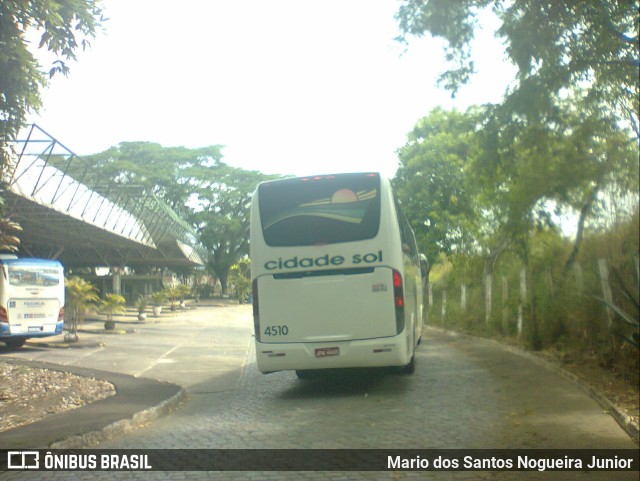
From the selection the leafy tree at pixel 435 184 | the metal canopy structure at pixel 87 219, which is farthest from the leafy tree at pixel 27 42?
the leafy tree at pixel 435 184

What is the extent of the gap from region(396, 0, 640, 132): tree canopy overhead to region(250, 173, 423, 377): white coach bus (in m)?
2.87

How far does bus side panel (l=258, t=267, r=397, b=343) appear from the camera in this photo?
444 inches

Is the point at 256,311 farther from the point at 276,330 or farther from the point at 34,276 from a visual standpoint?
the point at 34,276

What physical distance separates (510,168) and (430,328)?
1636 centimetres

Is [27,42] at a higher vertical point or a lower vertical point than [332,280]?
higher

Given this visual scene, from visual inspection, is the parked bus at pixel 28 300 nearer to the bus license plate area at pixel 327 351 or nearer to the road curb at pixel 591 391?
the bus license plate area at pixel 327 351

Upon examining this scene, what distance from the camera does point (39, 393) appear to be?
1192 centimetres

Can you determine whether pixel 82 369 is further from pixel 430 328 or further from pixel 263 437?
pixel 430 328

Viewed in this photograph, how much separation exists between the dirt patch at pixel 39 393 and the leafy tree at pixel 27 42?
11.9 ft

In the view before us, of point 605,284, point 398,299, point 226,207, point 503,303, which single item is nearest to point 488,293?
point 503,303

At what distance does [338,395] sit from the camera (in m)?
11.6

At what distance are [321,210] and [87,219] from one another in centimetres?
2318

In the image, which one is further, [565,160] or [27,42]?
[565,160]

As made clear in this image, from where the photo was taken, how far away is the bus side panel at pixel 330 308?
11.3 meters
